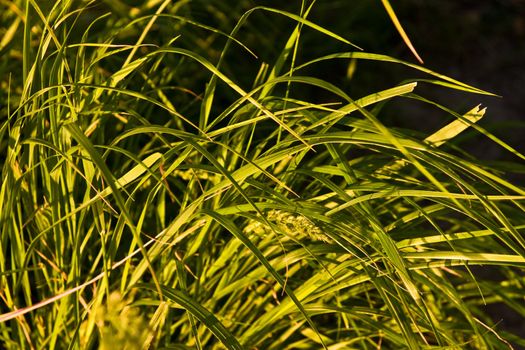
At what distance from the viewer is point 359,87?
10.8 feet

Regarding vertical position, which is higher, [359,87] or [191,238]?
[191,238]

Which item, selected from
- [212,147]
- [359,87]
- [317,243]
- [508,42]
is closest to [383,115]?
[359,87]

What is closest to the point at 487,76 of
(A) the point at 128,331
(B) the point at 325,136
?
(B) the point at 325,136

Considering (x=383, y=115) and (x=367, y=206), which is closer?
(x=367, y=206)

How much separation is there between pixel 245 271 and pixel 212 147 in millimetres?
492

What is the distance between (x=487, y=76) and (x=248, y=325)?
7.12 ft

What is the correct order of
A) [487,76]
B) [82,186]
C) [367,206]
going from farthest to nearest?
[487,76]
[82,186]
[367,206]

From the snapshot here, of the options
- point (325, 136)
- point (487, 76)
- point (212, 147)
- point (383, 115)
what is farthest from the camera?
point (487, 76)

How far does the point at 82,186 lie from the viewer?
75.1 inches

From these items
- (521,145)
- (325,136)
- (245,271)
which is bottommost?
(521,145)

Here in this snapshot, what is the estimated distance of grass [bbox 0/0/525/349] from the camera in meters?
1.41

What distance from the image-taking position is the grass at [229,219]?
55.6 inches

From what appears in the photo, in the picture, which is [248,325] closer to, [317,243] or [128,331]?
[317,243]

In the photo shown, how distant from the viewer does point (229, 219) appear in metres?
1.63
